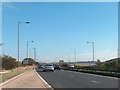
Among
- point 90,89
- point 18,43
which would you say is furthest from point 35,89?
point 18,43

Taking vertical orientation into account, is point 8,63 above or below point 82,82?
below

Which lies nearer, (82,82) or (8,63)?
(82,82)

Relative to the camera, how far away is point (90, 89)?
23.6m

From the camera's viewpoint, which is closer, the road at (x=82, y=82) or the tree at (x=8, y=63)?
the road at (x=82, y=82)

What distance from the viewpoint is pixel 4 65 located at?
98312mm

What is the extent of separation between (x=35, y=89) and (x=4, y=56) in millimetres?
79737

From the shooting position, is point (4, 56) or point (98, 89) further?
point (4, 56)

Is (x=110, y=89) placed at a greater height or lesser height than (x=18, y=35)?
lesser

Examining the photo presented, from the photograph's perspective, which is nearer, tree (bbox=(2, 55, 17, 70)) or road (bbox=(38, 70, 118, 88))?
road (bbox=(38, 70, 118, 88))

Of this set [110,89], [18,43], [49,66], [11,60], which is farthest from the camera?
[11,60]

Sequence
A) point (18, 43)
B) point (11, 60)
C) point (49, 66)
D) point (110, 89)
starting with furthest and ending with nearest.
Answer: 1. point (11, 60)
2. point (49, 66)
3. point (18, 43)
4. point (110, 89)

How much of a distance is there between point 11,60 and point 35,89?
7550cm

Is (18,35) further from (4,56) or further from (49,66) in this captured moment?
(4,56)

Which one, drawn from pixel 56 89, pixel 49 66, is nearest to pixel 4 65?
pixel 49 66
